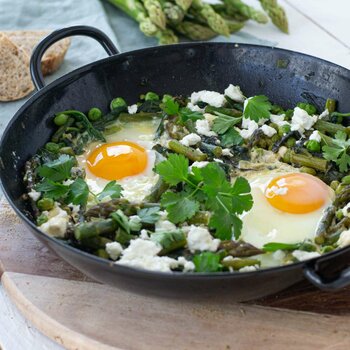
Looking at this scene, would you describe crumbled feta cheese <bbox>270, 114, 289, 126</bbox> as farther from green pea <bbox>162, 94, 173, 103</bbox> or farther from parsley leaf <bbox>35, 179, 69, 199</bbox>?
parsley leaf <bbox>35, 179, 69, 199</bbox>

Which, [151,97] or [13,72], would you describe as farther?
[13,72]

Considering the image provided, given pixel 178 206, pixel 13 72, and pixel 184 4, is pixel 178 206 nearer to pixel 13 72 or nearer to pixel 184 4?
pixel 13 72

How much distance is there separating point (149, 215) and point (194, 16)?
9.34 feet

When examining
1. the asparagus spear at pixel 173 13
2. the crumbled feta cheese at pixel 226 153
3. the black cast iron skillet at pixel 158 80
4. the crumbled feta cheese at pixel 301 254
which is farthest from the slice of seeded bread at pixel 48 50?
the crumbled feta cheese at pixel 301 254

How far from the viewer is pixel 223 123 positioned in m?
3.74

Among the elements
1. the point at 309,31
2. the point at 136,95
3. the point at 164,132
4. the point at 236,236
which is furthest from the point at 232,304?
the point at 309,31

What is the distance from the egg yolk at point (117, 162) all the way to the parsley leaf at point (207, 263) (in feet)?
3.04

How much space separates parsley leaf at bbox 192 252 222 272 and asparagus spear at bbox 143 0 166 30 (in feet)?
9.57

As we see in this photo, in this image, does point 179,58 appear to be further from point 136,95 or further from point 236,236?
point 236,236

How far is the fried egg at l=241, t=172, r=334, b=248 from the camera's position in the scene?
3.07m

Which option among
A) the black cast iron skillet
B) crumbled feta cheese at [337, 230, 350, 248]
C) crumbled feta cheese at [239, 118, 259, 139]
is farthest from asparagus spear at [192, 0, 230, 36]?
crumbled feta cheese at [337, 230, 350, 248]

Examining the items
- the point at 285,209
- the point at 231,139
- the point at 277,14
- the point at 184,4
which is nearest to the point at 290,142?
the point at 231,139

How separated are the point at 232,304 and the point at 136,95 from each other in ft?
5.43

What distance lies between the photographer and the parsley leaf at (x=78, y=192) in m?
3.19
